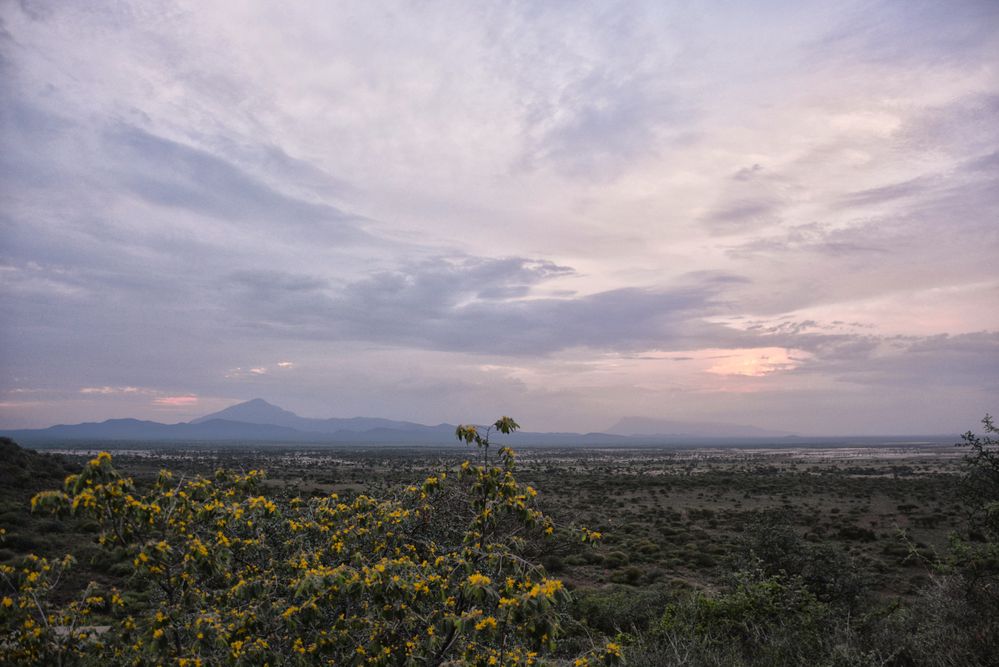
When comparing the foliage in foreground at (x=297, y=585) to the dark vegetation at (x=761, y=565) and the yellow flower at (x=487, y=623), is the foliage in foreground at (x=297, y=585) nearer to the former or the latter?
the yellow flower at (x=487, y=623)

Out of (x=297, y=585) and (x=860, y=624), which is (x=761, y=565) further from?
(x=297, y=585)

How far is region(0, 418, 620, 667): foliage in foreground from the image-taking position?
4.53 meters

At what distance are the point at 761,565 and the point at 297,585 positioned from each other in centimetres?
1679

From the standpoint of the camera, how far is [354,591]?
15.5ft

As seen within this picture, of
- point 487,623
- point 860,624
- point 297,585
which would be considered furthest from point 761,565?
point 297,585

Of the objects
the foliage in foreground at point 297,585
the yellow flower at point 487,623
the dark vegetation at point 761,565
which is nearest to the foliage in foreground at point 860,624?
the dark vegetation at point 761,565

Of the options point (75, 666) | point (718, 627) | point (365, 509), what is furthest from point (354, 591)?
point (718, 627)

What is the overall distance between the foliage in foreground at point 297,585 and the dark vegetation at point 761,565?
444 millimetres

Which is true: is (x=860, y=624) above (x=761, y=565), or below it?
above

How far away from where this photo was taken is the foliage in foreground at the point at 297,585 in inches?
178

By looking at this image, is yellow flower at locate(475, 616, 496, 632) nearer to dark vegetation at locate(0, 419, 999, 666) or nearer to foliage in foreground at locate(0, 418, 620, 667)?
foliage in foreground at locate(0, 418, 620, 667)

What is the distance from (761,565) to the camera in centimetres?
1703

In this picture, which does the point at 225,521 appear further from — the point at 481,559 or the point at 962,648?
the point at 962,648

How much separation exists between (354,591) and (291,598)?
3.38 ft
